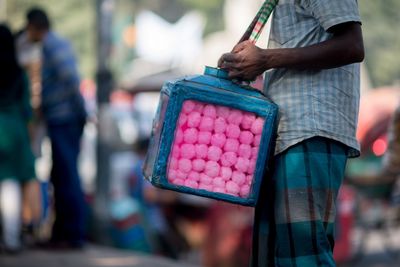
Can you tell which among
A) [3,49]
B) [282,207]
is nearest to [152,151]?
[282,207]

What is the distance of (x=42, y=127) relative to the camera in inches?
345

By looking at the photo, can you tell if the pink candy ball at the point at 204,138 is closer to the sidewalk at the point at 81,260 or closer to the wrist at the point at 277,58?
the wrist at the point at 277,58

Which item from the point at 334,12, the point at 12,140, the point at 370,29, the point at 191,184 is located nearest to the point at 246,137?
the point at 191,184

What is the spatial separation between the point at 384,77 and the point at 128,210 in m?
39.7

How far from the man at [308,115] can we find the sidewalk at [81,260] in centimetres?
412

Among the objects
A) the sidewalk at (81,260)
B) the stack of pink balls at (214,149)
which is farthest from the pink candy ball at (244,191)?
the sidewalk at (81,260)

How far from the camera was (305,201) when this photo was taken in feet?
11.1

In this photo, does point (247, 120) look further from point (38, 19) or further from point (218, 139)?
point (38, 19)

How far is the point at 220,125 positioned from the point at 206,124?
46 millimetres

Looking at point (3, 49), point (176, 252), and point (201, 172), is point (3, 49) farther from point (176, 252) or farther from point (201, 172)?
point (201, 172)

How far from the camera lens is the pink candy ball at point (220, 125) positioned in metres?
3.45

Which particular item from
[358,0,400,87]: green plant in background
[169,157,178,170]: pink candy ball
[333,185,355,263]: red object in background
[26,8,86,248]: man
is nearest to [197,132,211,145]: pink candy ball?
[169,157,178,170]: pink candy ball

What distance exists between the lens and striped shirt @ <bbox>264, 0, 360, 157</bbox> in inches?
133

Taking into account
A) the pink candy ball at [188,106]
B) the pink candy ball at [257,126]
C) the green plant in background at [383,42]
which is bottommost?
the pink candy ball at [257,126]
